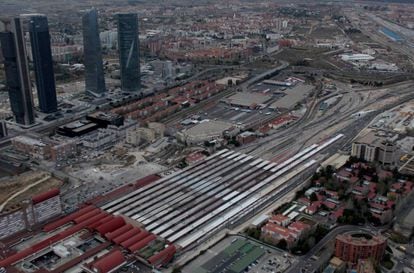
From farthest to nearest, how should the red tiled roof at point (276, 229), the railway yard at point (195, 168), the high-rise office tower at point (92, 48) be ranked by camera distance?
the high-rise office tower at point (92, 48), the red tiled roof at point (276, 229), the railway yard at point (195, 168)

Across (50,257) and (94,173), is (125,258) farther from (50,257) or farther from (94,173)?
(94,173)

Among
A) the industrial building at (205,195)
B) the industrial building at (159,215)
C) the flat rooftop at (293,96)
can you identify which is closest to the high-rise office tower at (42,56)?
the industrial building at (159,215)

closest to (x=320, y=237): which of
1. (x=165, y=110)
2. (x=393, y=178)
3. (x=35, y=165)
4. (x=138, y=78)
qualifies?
(x=393, y=178)

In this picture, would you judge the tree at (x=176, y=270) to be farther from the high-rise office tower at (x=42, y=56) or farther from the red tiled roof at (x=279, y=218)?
the high-rise office tower at (x=42, y=56)

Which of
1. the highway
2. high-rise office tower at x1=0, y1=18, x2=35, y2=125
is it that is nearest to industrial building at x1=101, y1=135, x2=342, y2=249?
the highway

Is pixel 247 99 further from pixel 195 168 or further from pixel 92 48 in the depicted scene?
pixel 195 168

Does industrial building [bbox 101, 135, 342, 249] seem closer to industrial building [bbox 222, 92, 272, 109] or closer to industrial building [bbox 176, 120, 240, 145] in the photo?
industrial building [bbox 176, 120, 240, 145]
